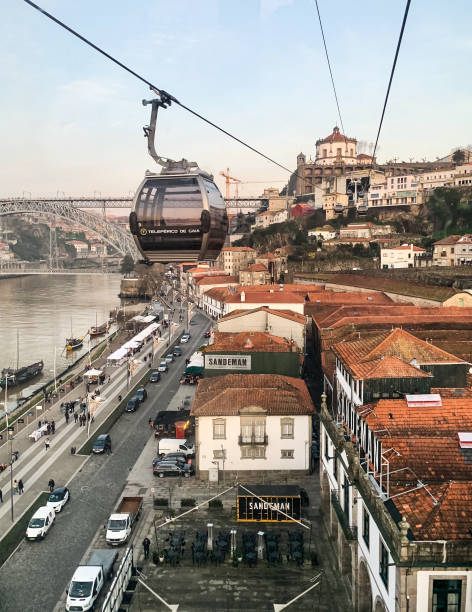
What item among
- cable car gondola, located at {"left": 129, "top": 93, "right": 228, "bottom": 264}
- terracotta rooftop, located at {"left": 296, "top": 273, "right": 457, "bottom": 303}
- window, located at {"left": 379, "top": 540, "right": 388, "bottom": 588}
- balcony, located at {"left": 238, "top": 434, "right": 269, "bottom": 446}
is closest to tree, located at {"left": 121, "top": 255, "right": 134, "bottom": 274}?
terracotta rooftop, located at {"left": 296, "top": 273, "right": 457, "bottom": 303}

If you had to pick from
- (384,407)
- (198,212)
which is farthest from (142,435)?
(198,212)

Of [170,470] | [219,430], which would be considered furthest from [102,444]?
[219,430]

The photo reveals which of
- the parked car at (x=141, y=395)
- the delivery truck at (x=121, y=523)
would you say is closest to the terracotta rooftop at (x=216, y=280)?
the parked car at (x=141, y=395)

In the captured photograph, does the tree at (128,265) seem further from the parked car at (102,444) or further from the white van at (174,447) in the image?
the white van at (174,447)

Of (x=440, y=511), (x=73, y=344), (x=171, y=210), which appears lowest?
(x=73, y=344)

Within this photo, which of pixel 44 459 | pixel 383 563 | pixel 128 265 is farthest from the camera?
pixel 128 265

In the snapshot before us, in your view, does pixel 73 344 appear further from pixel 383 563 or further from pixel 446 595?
pixel 446 595
